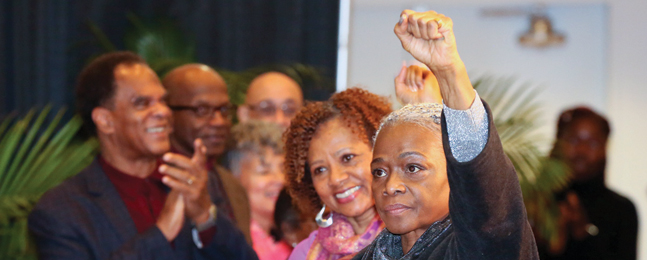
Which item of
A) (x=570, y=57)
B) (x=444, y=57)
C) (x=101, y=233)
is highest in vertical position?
(x=444, y=57)

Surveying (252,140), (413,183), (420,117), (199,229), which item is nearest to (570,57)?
(252,140)

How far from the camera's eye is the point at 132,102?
3.01m

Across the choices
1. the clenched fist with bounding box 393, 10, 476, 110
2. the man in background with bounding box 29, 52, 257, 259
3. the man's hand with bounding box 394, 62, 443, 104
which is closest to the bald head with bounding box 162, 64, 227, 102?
the man in background with bounding box 29, 52, 257, 259

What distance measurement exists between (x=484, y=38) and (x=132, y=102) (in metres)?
4.14

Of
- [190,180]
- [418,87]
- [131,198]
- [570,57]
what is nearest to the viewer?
[418,87]

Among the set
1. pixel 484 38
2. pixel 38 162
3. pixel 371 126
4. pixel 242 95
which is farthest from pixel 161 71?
pixel 484 38

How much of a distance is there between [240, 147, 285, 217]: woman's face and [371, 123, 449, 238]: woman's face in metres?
1.92

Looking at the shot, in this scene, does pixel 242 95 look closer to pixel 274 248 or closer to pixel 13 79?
pixel 274 248

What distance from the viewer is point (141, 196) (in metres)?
2.88

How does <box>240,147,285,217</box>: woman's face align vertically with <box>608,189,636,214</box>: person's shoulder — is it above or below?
above

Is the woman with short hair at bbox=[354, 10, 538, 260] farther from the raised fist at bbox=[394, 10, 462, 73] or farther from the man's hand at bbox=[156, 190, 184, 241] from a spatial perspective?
the man's hand at bbox=[156, 190, 184, 241]

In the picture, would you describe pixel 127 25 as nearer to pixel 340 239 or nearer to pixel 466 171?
pixel 340 239

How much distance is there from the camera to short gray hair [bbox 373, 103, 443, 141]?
1.56m

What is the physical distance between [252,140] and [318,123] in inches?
51.2
